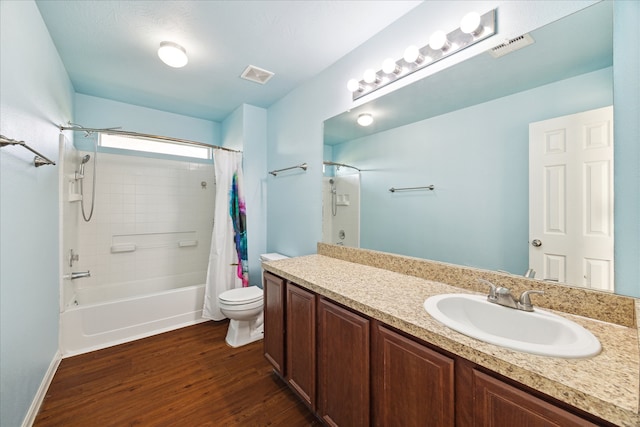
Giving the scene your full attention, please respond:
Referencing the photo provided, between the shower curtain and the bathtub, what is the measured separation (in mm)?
179

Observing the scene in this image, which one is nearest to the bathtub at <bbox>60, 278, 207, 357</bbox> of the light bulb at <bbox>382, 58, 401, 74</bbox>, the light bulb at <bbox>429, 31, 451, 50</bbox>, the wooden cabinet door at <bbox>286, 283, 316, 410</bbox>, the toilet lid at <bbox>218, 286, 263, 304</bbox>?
the toilet lid at <bbox>218, 286, 263, 304</bbox>

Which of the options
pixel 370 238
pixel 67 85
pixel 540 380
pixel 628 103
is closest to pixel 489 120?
pixel 628 103

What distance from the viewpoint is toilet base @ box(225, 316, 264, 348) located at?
2.26 m

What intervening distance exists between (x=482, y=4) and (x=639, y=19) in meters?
0.62

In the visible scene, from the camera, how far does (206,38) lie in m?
1.82

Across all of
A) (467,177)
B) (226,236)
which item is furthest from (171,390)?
(467,177)

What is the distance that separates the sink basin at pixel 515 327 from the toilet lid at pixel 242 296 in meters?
1.64

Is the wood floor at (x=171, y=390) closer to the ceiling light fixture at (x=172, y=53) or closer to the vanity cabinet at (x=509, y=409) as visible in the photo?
the vanity cabinet at (x=509, y=409)

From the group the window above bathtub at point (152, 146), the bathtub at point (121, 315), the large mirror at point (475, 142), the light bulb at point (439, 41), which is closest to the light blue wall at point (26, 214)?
the bathtub at point (121, 315)

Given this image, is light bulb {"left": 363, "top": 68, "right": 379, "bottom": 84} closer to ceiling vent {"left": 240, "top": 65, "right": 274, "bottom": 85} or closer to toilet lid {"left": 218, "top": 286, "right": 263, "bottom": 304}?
ceiling vent {"left": 240, "top": 65, "right": 274, "bottom": 85}

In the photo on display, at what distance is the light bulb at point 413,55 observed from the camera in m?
1.47

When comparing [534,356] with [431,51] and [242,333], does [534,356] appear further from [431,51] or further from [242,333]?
[242,333]

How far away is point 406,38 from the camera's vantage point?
1.58 metres

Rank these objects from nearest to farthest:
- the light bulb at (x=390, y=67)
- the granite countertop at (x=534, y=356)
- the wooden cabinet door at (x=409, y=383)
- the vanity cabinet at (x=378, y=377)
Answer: the granite countertop at (x=534, y=356) < the vanity cabinet at (x=378, y=377) < the wooden cabinet door at (x=409, y=383) < the light bulb at (x=390, y=67)
